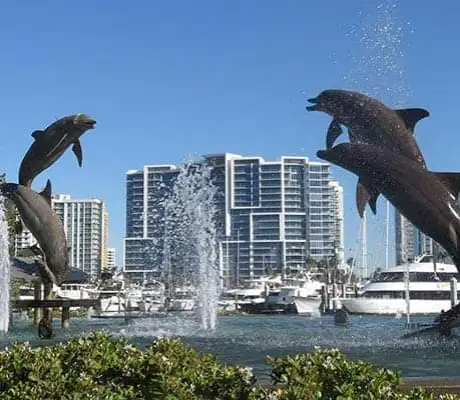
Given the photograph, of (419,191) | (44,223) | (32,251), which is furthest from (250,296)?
(419,191)

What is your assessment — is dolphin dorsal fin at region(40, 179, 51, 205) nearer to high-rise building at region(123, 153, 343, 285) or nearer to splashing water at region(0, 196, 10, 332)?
splashing water at region(0, 196, 10, 332)

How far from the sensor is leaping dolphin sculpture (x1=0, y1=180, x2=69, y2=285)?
81.4ft

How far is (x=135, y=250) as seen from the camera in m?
93.8

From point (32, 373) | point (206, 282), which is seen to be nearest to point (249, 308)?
point (206, 282)

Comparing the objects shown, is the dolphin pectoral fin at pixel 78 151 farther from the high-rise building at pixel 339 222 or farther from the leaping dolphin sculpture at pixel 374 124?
the high-rise building at pixel 339 222

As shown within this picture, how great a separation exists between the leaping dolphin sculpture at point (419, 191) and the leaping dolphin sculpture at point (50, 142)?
440 inches

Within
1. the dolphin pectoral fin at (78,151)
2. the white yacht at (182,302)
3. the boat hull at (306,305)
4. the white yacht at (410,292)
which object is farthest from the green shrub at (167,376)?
the boat hull at (306,305)

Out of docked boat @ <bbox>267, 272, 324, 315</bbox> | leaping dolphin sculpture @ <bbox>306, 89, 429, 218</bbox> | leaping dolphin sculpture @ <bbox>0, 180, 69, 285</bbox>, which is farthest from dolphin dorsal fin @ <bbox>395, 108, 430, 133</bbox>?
docked boat @ <bbox>267, 272, 324, 315</bbox>

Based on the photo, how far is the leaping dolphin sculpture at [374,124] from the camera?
19000mm

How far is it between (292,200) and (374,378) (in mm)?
124357

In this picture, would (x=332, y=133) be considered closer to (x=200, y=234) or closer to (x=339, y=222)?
(x=200, y=234)

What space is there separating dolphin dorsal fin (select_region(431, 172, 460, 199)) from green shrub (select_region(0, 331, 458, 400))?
11.1 m

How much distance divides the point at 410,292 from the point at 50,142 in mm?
59089

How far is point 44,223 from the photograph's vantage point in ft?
81.3
